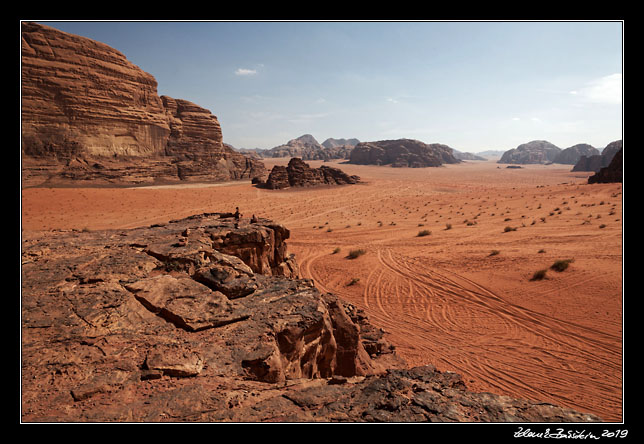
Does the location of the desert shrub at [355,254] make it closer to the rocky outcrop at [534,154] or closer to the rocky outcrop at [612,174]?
the rocky outcrop at [612,174]

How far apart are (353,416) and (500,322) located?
8.03 metres

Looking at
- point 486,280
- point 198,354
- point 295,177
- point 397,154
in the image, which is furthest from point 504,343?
point 397,154

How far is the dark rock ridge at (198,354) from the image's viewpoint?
2785 millimetres

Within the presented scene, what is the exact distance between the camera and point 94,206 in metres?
26.7

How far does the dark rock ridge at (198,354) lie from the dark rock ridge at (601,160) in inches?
4026

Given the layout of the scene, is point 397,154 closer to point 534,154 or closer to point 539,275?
point 534,154

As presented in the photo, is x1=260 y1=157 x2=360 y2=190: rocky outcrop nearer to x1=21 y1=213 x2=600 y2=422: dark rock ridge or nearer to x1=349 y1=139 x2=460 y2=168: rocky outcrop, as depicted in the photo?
x1=21 y1=213 x2=600 y2=422: dark rock ridge

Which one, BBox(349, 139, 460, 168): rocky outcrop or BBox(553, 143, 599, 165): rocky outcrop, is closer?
BBox(349, 139, 460, 168): rocky outcrop

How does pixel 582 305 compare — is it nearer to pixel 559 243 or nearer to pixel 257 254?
pixel 559 243

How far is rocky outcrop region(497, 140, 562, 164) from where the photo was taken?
15488 cm

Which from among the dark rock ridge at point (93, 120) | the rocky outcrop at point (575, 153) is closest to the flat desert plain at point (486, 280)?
the dark rock ridge at point (93, 120)

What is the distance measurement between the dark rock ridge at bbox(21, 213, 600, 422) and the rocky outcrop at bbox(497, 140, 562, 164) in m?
184

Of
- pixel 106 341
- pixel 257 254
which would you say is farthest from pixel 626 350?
pixel 257 254

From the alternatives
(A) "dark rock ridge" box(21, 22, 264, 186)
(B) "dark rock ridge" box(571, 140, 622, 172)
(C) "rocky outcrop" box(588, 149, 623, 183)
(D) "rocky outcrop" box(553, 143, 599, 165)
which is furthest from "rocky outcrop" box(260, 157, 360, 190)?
(D) "rocky outcrop" box(553, 143, 599, 165)
